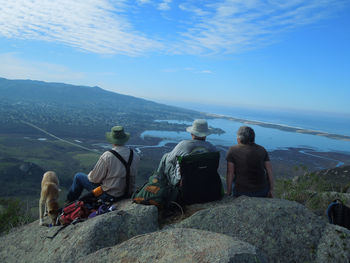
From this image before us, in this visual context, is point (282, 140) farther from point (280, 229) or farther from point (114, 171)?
point (280, 229)

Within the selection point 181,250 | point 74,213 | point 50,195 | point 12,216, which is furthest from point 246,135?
point 12,216

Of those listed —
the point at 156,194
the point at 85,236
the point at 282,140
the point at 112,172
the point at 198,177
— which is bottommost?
the point at 282,140

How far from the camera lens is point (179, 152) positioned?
4844 millimetres

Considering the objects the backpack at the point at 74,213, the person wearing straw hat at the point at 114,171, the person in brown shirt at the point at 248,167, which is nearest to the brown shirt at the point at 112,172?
the person wearing straw hat at the point at 114,171

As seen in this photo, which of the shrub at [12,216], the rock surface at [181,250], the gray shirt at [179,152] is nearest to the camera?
the rock surface at [181,250]

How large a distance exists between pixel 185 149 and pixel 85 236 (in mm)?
2185

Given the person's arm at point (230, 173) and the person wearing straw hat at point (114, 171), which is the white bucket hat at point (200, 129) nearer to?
the person's arm at point (230, 173)

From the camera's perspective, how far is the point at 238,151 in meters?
4.93

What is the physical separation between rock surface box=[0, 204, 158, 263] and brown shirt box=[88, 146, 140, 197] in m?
0.75

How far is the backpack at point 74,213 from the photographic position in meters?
4.55

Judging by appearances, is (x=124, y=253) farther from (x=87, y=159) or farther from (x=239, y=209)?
(x=87, y=159)

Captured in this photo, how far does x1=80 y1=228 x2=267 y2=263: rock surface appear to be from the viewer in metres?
2.43

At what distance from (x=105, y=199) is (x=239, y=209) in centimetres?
265

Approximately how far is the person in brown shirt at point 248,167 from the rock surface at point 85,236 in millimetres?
1740
